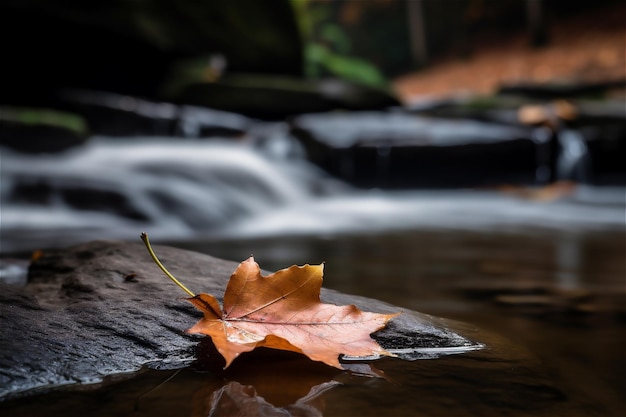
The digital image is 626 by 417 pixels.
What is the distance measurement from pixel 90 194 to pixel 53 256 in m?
2.37

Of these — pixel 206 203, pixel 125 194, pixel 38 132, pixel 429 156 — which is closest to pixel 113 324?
pixel 125 194

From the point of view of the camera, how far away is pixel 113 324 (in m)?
0.98

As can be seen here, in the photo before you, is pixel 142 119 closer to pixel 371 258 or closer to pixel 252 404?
pixel 371 258

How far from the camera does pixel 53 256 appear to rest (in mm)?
1535

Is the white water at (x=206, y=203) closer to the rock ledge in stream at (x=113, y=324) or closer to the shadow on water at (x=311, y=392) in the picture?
the rock ledge in stream at (x=113, y=324)

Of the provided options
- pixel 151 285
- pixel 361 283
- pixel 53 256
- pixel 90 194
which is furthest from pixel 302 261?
pixel 90 194

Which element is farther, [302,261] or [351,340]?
[302,261]

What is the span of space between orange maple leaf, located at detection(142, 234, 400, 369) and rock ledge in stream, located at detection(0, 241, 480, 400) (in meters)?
0.07

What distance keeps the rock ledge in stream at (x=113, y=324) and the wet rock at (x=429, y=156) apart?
5263 mm

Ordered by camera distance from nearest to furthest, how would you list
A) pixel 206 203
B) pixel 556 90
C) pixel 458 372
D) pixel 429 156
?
pixel 458 372 < pixel 206 203 < pixel 429 156 < pixel 556 90

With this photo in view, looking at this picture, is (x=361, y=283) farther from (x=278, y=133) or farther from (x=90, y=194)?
(x=278, y=133)

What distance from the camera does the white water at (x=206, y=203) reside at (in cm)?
350

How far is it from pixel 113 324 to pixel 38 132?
4.74 m

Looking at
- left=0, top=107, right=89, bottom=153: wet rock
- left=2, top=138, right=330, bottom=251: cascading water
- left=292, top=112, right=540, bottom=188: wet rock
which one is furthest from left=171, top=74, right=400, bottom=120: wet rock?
left=0, top=107, right=89, bottom=153: wet rock
